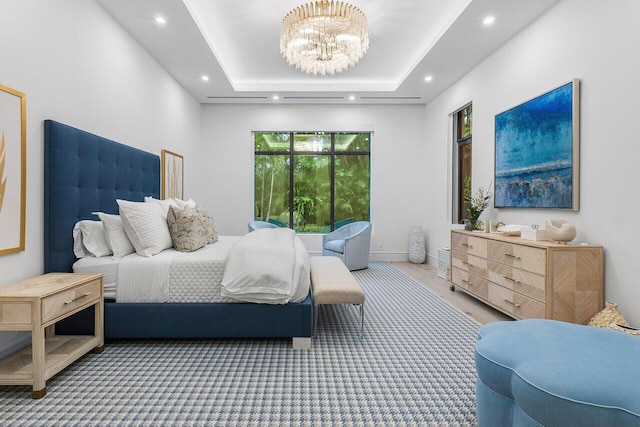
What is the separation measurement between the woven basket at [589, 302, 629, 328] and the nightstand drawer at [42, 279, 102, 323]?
3.47 meters

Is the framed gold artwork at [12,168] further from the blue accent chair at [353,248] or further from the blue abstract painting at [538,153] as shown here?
the blue abstract painting at [538,153]

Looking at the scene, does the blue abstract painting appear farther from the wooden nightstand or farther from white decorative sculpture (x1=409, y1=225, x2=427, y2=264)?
the wooden nightstand

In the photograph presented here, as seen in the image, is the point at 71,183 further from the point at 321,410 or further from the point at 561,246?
the point at 561,246

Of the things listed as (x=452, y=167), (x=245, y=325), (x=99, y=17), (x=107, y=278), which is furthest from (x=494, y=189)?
(x=99, y=17)

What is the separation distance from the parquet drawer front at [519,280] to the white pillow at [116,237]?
129 inches

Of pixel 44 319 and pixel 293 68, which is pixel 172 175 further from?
pixel 44 319

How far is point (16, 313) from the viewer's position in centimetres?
183

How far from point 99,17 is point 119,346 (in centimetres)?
286

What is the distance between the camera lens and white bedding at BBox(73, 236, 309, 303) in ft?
8.32

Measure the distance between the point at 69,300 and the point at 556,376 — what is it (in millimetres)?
2506

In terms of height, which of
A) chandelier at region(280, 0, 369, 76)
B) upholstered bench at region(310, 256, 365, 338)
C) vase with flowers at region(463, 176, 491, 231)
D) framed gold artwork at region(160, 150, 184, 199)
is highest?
chandelier at region(280, 0, 369, 76)

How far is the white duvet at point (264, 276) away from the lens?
2480 millimetres

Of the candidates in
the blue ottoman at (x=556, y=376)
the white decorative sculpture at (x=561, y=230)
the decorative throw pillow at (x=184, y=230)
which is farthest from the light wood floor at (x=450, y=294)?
the decorative throw pillow at (x=184, y=230)

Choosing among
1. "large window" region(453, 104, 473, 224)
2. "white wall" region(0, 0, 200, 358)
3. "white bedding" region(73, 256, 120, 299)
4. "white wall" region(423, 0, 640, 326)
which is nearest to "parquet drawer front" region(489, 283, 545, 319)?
"white wall" region(423, 0, 640, 326)
